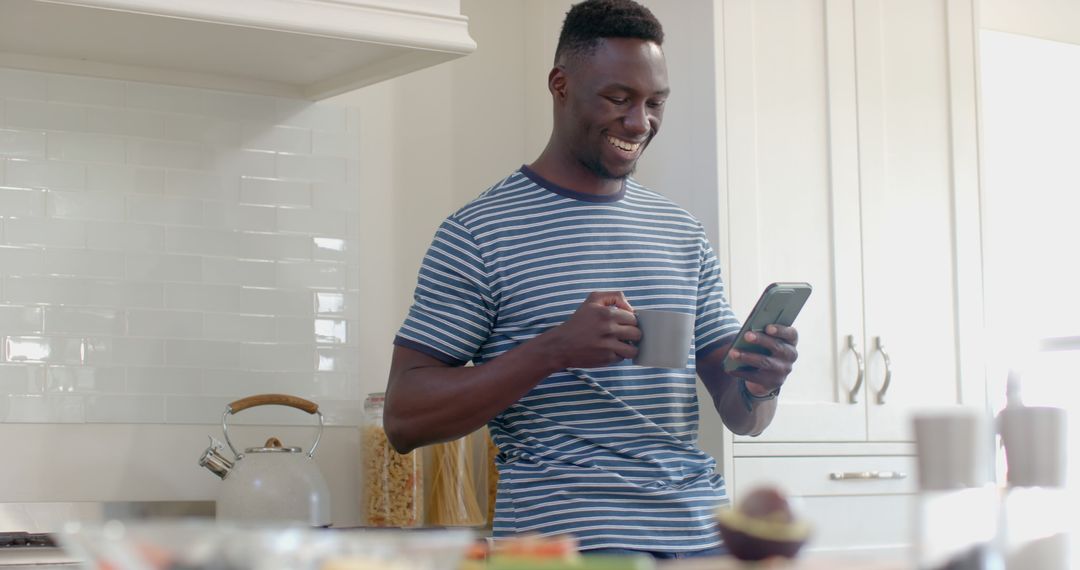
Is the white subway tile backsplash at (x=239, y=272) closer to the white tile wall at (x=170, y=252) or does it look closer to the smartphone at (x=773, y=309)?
the white tile wall at (x=170, y=252)

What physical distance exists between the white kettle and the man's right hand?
0.94 meters

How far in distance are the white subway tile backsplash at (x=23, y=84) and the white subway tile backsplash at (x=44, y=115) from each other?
0.04 feet

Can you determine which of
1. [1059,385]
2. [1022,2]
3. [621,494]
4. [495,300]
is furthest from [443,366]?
[1022,2]

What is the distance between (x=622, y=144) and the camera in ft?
6.13

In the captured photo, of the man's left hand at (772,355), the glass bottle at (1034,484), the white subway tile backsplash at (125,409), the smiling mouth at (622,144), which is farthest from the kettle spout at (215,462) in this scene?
the glass bottle at (1034,484)

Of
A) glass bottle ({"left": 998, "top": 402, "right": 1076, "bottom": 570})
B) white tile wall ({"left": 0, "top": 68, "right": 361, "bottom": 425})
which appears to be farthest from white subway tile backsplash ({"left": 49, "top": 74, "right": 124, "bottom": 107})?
glass bottle ({"left": 998, "top": 402, "right": 1076, "bottom": 570})

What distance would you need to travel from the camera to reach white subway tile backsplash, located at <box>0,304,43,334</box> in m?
2.53

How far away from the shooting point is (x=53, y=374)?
257cm

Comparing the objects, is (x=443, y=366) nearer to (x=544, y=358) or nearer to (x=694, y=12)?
(x=544, y=358)

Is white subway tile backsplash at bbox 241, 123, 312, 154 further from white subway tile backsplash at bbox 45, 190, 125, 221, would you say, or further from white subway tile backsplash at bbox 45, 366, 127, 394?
white subway tile backsplash at bbox 45, 366, 127, 394

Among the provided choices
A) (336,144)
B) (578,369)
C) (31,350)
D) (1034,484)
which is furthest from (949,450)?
(336,144)

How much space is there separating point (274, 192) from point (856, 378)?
1306mm

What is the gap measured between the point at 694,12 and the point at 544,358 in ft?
4.50

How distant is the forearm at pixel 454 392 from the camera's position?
5.44ft
